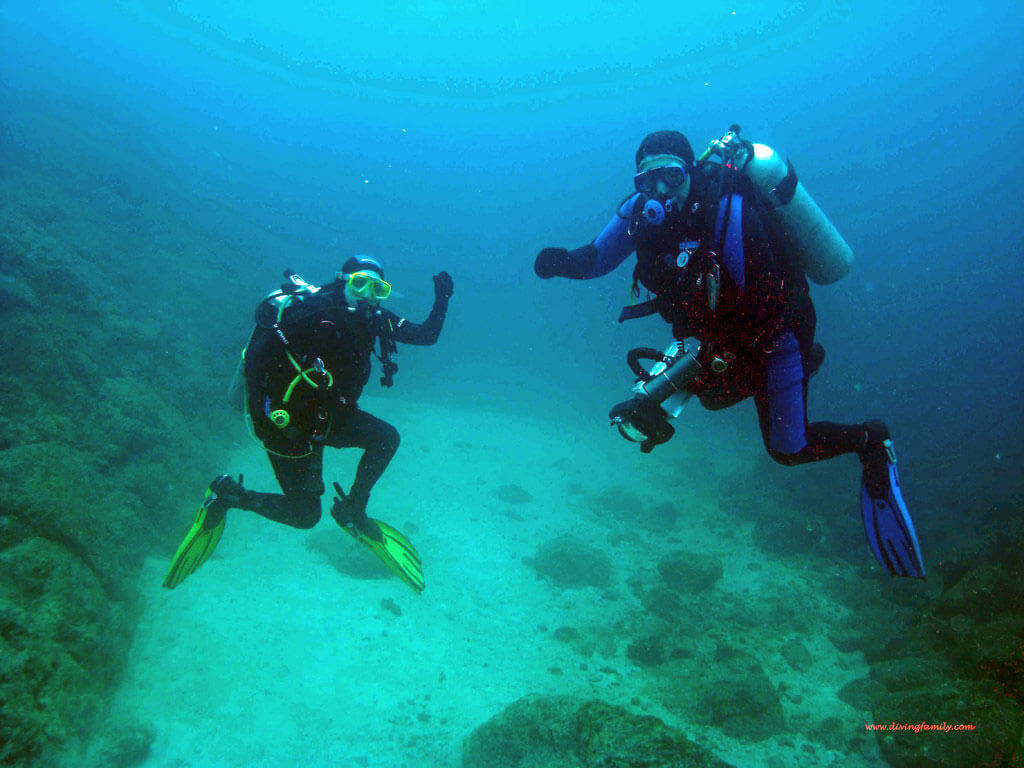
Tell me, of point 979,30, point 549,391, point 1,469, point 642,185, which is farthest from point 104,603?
point 979,30

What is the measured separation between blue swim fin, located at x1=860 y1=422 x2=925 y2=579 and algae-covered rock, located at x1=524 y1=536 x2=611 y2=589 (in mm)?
5917

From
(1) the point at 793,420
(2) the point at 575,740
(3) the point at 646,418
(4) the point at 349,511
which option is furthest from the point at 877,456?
(4) the point at 349,511

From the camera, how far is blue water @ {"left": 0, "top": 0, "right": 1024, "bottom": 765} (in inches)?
1015

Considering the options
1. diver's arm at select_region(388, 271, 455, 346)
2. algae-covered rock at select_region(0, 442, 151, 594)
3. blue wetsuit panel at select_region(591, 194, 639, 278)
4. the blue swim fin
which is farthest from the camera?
algae-covered rock at select_region(0, 442, 151, 594)

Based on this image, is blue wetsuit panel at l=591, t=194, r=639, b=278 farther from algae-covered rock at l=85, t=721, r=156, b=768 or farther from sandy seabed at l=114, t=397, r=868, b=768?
algae-covered rock at l=85, t=721, r=156, b=768

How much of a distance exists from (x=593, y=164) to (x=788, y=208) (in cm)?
12632

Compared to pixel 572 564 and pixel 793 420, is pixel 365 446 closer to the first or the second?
pixel 793 420

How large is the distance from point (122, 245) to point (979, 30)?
136 m

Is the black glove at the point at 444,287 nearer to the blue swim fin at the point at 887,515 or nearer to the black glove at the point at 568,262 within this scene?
the black glove at the point at 568,262

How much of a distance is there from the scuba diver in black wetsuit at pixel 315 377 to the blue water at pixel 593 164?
38.0 ft

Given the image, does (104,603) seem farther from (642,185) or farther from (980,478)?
(980,478)

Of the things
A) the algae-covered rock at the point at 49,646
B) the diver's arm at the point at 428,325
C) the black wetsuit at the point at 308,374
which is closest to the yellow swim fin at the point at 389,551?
the black wetsuit at the point at 308,374

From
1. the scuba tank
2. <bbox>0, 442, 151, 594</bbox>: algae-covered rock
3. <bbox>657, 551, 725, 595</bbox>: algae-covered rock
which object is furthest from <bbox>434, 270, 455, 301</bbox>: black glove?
<bbox>657, 551, 725, 595</bbox>: algae-covered rock

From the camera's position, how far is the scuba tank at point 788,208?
115 inches
